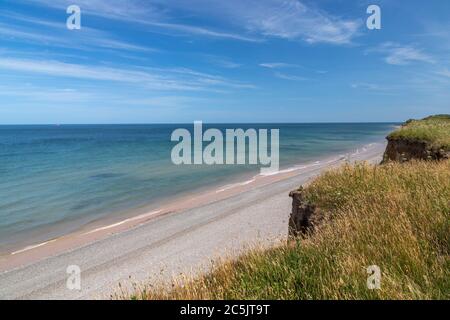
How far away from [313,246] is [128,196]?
26797mm

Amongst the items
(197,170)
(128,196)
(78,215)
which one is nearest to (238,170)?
(197,170)

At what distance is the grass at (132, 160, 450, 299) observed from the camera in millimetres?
3840

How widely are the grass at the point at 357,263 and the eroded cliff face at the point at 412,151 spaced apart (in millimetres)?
9597

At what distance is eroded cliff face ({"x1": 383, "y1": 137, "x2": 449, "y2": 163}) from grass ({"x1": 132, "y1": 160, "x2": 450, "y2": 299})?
31.5ft

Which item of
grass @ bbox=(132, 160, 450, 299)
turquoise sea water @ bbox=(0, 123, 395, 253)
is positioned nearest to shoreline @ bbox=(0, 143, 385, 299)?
turquoise sea water @ bbox=(0, 123, 395, 253)

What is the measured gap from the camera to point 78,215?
24.3 meters

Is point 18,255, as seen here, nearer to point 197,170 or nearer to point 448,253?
point 448,253

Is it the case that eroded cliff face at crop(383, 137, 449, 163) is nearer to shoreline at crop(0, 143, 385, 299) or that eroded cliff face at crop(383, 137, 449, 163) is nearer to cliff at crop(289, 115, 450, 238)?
cliff at crop(289, 115, 450, 238)

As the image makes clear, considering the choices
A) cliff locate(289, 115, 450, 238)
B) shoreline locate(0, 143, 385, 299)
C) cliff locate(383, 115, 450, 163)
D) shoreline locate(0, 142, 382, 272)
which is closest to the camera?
cliff locate(289, 115, 450, 238)

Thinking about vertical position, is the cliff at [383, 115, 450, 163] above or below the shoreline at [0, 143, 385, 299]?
above

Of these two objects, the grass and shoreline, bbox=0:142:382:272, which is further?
shoreline, bbox=0:142:382:272

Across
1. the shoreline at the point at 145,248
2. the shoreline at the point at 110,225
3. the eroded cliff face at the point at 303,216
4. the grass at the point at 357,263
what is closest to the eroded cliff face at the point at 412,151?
the shoreline at the point at 110,225

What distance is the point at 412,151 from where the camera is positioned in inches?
717

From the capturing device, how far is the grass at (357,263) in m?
3.84
